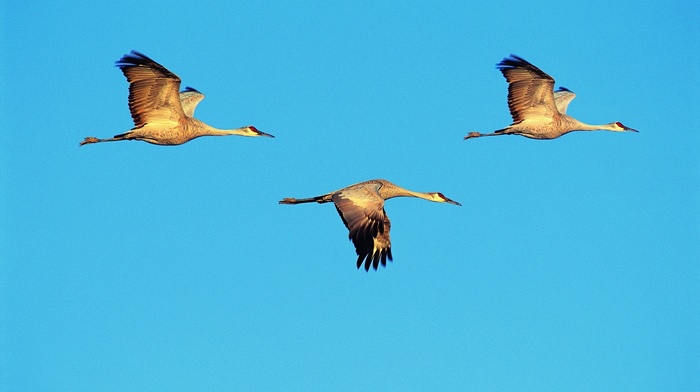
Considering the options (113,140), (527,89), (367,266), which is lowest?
(367,266)

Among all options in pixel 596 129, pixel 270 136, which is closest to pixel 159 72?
pixel 270 136

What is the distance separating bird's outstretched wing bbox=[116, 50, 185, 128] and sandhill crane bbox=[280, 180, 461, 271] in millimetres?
2786

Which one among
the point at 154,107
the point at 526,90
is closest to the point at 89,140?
the point at 154,107

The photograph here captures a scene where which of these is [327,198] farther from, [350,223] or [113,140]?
[113,140]

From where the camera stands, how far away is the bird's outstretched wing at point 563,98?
1947 centimetres

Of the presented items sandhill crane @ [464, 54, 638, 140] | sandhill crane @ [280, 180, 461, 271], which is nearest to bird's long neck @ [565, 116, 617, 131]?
sandhill crane @ [464, 54, 638, 140]

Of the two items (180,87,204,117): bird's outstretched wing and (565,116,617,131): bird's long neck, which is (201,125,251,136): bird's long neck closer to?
(180,87,204,117): bird's outstretched wing

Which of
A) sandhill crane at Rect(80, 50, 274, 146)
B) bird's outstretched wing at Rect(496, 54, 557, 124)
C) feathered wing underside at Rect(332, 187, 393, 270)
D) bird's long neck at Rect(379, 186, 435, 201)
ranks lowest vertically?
feathered wing underside at Rect(332, 187, 393, 270)

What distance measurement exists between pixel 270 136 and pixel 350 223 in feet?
15.3

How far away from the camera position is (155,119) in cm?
1645

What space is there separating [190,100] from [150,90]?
3.10 metres

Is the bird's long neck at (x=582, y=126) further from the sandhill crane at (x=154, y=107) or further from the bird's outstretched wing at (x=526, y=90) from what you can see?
the sandhill crane at (x=154, y=107)

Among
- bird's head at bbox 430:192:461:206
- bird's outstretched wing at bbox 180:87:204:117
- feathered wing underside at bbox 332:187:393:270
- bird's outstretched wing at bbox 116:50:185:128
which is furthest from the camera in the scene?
bird's outstretched wing at bbox 180:87:204:117

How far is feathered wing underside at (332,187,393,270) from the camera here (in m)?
13.6
